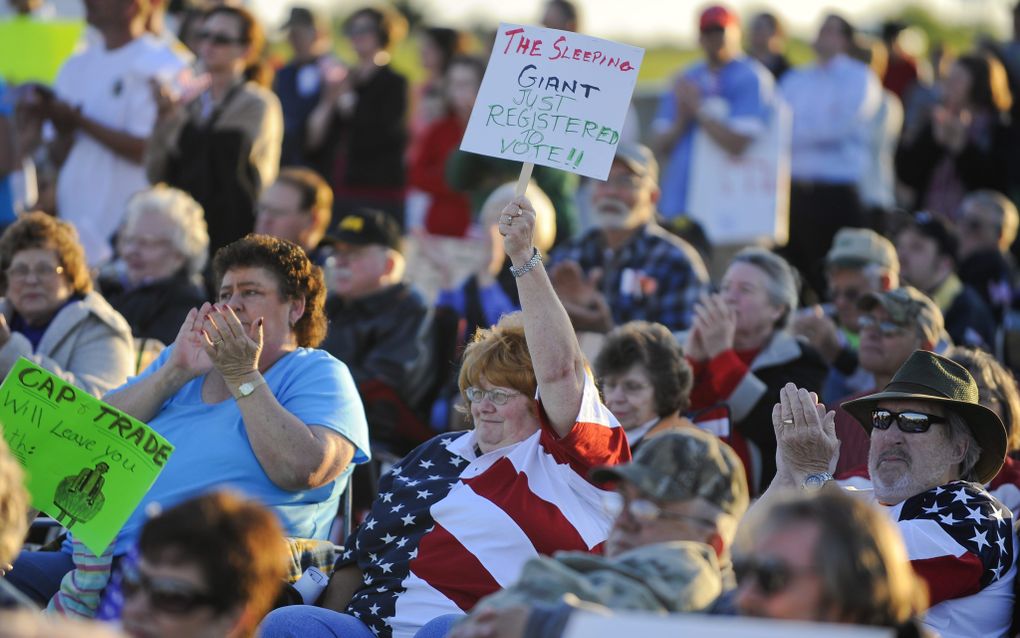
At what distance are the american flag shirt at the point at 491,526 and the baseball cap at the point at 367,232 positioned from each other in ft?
10.1

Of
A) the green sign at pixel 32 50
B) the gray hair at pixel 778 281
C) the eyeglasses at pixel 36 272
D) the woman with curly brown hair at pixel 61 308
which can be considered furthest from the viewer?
the green sign at pixel 32 50

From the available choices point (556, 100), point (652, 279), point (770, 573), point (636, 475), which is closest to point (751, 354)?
point (652, 279)

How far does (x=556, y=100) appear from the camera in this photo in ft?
18.4

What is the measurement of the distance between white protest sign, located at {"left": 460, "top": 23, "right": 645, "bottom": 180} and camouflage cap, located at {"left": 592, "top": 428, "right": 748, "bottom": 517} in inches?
71.8

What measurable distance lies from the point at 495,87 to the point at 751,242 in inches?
211

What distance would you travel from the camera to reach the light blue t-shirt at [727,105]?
1066 centimetres

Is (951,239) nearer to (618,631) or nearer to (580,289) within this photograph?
(580,289)

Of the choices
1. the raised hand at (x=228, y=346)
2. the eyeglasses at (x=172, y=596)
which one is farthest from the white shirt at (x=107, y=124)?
the eyeglasses at (x=172, y=596)

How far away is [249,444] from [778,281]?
3045 mm

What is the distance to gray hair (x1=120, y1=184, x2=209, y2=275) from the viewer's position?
816 cm

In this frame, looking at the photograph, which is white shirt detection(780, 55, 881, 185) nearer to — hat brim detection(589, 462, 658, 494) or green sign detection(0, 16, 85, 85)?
green sign detection(0, 16, 85, 85)

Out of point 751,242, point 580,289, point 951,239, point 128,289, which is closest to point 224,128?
point 128,289

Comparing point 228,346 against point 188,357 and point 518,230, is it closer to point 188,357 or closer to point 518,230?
point 188,357

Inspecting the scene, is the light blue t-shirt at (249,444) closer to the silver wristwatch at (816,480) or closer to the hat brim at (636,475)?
the silver wristwatch at (816,480)
